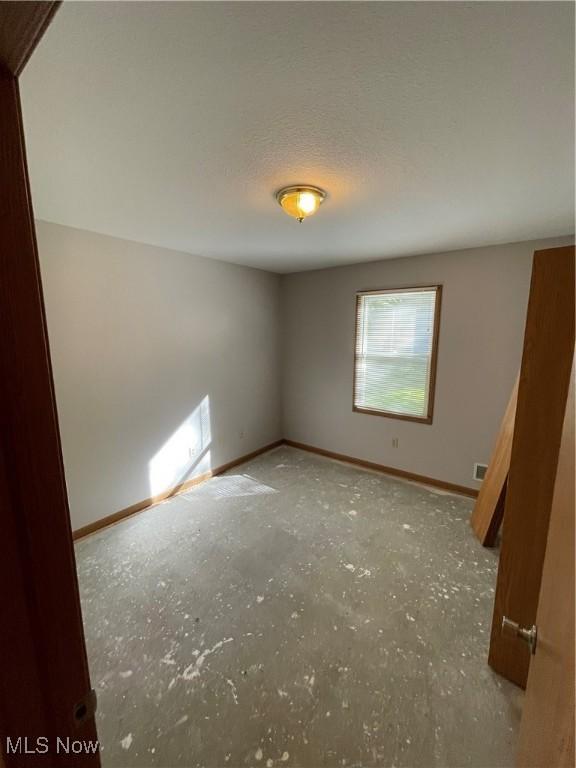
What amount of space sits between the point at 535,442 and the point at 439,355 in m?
1.95

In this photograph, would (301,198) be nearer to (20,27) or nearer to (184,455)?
(20,27)

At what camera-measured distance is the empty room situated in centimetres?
55

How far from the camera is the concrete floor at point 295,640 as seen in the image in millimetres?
1252

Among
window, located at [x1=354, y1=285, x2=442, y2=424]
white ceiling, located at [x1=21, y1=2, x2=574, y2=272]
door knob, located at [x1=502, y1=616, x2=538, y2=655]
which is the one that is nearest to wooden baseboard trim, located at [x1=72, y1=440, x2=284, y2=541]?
window, located at [x1=354, y1=285, x2=442, y2=424]

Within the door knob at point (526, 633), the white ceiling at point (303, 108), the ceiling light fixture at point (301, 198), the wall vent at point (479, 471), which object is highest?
the white ceiling at point (303, 108)

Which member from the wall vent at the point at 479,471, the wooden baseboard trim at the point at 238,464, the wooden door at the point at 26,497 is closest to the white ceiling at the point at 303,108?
the wooden door at the point at 26,497

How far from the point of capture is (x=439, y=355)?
3182 millimetres

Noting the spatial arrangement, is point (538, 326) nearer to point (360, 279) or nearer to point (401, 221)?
point (401, 221)

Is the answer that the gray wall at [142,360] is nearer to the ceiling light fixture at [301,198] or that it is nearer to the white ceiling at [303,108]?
the white ceiling at [303,108]

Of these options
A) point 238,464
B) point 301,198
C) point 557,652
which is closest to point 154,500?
point 238,464

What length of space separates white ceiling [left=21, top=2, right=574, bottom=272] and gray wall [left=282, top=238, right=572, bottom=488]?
86 centimetres

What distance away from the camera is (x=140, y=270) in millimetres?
2760

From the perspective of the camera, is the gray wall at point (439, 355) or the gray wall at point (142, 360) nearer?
the gray wall at point (142, 360)

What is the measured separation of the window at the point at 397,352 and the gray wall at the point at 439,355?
0.09 m
